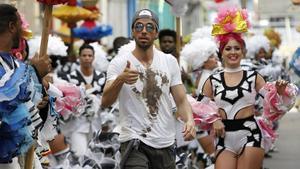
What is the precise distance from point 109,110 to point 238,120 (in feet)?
12.8

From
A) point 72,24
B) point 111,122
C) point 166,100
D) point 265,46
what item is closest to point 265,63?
point 265,46

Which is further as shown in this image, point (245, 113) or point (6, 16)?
point (245, 113)

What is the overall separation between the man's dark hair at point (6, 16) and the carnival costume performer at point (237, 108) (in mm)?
2761

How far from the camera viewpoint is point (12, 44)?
207 inches

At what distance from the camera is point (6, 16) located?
5.23 meters

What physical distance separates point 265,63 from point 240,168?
5474 millimetres

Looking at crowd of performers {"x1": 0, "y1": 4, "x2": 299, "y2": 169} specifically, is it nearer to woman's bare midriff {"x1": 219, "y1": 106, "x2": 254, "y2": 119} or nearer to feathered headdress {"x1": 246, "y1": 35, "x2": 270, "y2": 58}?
woman's bare midriff {"x1": 219, "y1": 106, "x2": 254, "y2": 119}

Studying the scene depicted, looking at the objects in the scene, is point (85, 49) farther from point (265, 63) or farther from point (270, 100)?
point (270, 100)

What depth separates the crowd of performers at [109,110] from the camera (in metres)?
5.13

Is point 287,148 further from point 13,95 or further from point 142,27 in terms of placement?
point 13,95

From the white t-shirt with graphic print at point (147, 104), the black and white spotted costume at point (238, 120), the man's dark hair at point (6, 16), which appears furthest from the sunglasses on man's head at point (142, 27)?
the man's dark hair at point (6, 16)

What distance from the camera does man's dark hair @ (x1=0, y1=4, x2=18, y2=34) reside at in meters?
5.21

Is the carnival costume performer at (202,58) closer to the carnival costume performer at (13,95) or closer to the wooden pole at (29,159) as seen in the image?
the wooden pole at (29,159)

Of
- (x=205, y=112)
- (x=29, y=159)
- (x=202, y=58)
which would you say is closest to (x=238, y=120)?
(x=205, y=112)
